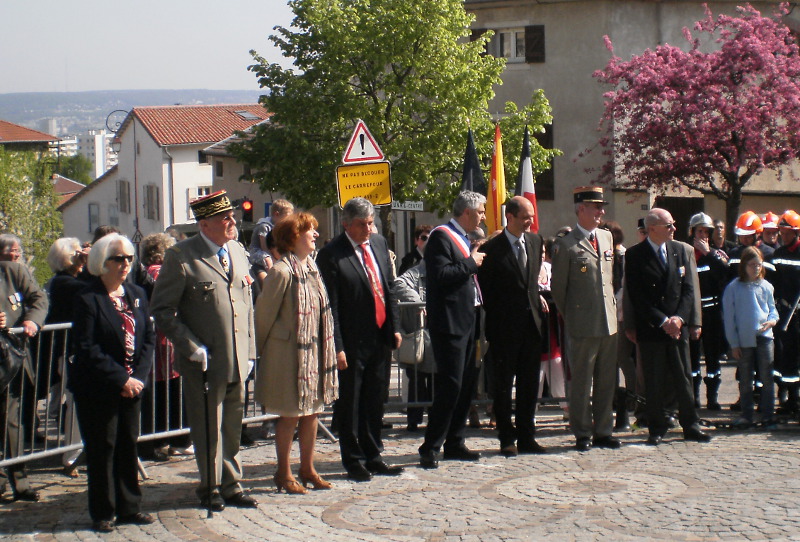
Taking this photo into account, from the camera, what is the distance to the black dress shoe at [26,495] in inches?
308

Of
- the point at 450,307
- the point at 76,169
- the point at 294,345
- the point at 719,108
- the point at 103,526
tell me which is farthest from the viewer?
the point at 76,169

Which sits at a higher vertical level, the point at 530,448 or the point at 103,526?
the point at 530,448

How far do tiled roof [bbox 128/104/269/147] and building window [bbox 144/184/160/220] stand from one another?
3597 millimetres

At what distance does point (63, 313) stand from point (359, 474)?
9.30 feet

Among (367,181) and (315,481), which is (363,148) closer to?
(367,181)

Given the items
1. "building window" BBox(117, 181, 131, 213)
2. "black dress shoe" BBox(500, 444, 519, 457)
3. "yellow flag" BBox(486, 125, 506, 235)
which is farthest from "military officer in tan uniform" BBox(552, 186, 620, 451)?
"building window" BBox(117, 181, 131, 213)

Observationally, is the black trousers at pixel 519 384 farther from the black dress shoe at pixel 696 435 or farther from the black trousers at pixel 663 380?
the black dress shoe at pixel 696 435

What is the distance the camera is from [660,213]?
9461mm

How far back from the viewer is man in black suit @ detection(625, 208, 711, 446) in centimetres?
932

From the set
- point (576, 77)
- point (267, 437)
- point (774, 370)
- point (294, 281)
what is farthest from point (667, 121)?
point (294, 281)

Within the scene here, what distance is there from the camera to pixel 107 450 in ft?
22.8

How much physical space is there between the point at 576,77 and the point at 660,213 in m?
25.0

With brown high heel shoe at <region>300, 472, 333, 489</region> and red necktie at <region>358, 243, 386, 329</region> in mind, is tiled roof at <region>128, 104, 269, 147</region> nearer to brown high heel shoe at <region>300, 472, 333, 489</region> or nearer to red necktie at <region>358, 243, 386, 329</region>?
red necktie at <region>358, 243, 386, 329</region>

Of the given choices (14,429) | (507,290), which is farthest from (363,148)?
(14,429)
